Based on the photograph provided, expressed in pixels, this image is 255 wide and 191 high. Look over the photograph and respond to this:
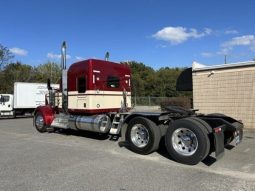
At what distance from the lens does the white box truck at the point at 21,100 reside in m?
27.3

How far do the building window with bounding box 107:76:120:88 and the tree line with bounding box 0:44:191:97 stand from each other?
23176 mm

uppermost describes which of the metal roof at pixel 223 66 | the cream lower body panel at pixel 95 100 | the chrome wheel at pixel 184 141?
the metal roof at pixel 223 66

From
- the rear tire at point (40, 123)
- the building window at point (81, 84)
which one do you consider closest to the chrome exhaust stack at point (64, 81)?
the building window at point (81, 84)

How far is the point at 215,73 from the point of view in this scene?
17516 mm

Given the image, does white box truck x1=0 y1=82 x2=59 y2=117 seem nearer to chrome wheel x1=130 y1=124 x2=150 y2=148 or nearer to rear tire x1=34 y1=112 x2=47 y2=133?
rear tire x1=34 y1=112 x2=47 y2=133

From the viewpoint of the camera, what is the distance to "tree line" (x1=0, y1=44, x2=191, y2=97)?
2028 inches

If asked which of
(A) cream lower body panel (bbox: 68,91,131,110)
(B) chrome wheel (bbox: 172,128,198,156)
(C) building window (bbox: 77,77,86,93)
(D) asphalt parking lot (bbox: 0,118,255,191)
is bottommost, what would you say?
(D) asphalt parking lot (bbox: 0,118,255,191)

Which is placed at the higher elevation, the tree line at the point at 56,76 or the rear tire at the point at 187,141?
the tree line at the point at 56,76

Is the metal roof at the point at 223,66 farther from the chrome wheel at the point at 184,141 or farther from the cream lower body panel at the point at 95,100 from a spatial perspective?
the chrome wheel at the point at 184,141

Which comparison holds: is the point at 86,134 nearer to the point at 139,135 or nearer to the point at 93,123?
the point at 93,123

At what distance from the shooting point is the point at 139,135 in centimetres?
998

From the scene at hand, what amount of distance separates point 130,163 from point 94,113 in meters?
4.67

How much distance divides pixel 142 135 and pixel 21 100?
1968 centimetres

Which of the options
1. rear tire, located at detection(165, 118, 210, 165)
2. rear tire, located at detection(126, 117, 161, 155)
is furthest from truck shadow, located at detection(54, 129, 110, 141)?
rear tire, located at detection(165, 118, 210, 165)
